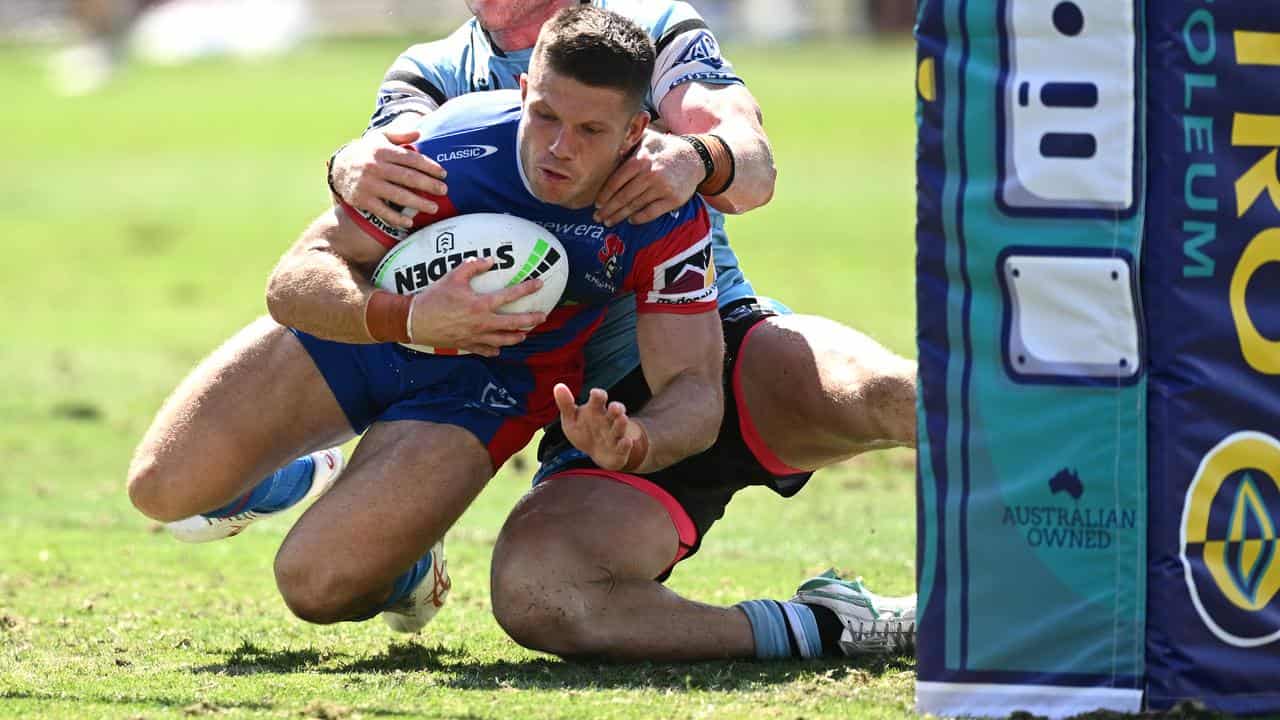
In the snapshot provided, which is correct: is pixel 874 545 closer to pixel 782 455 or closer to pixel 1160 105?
pixel 782 455

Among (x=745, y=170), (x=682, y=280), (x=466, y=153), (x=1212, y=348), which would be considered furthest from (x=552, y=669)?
(x=1212, y=348)

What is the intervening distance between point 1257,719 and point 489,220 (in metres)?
2.45

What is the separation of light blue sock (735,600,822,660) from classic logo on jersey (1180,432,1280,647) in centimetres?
124

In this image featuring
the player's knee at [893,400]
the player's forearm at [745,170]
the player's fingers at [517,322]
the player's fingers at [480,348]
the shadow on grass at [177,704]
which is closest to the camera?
the shadow on grass at [177,704]

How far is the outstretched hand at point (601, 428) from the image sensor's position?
466 cm

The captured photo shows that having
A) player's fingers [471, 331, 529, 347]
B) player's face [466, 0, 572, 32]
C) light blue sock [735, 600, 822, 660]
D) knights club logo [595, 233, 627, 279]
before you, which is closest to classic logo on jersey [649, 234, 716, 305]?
knights club logo [595, 233, 627, 279]

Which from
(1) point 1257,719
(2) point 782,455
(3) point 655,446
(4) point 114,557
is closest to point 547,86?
(3) point 655,446

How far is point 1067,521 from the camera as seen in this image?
4.27 meters

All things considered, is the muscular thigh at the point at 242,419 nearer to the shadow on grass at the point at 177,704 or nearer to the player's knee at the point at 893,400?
the shadow on grass at the point at 177,704

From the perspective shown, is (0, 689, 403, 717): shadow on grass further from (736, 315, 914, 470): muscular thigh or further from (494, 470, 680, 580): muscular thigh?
(736, 315, 914, 470): muscular thigh

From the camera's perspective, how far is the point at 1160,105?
164 inches

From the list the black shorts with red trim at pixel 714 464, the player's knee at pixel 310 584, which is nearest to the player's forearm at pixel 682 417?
the black shorts with red trim at pixel 714 464

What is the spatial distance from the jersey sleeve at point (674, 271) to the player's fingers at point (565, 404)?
0.69m

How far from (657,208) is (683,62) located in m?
0.95
